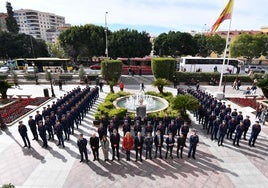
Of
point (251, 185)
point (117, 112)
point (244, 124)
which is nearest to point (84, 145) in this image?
point (117, 112)

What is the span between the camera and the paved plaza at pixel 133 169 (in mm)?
7664

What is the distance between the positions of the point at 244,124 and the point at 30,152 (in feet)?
36.2

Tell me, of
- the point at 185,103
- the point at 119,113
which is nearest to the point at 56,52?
the point at 119,113

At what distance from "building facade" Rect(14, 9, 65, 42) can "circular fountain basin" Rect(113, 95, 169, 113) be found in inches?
3715

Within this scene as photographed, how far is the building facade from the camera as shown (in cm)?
9662

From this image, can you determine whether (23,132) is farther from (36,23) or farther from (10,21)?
(36,23)

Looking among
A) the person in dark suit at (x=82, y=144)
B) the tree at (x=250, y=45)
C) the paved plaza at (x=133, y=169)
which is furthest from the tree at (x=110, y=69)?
the tree at (x=250, y=45)

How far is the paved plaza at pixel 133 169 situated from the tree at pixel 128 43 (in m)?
35.6

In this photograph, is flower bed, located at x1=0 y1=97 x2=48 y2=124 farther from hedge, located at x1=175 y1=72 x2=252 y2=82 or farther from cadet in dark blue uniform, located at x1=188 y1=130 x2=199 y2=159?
hedge, located at x1=175 y1=72 x2=252 y2=82

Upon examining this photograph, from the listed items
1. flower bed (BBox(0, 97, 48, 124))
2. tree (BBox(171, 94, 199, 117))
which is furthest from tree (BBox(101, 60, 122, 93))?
tree (BBox(171, 94, 199, 117))

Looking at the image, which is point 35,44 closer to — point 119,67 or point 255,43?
point 119,67

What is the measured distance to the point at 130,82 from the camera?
2917 cm

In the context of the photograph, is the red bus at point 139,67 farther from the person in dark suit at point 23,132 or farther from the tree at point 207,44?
the person in dark suit at point 23,132

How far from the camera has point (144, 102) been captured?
17.3 meters
